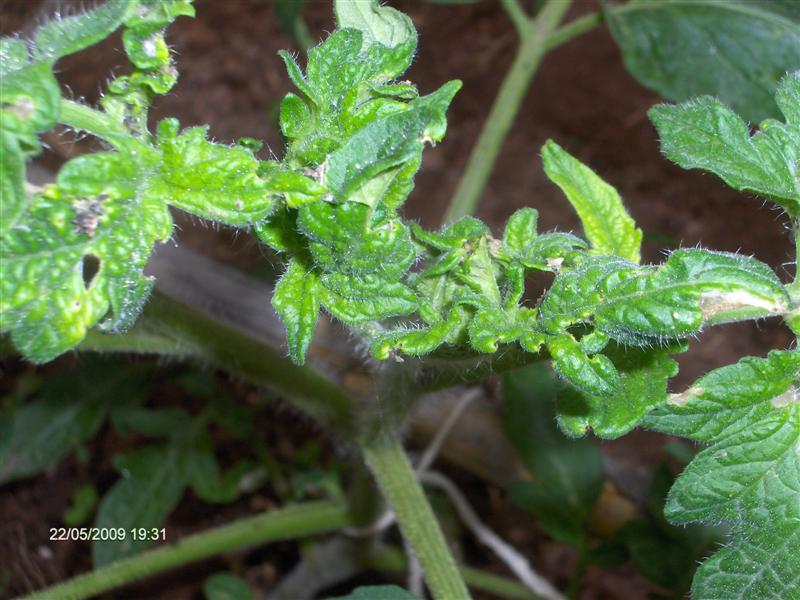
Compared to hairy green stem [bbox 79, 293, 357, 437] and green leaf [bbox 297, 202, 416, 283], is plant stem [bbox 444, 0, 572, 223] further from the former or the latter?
green leaf [bbox 297, 202, 416, 283]

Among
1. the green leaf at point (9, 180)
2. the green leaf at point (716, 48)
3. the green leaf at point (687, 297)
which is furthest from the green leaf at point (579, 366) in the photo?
the green leaf at point (716, 48)

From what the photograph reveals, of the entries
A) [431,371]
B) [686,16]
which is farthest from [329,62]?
[686,16]

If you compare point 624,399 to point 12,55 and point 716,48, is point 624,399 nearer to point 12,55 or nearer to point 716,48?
point 12,55

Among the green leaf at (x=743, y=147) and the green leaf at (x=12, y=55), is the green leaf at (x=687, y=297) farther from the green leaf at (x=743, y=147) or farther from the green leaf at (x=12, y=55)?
the green leaf at (x=12, y=55)

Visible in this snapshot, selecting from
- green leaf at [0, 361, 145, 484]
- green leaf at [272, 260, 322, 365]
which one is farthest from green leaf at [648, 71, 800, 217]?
green leaf at [0, 361, 145, 484]

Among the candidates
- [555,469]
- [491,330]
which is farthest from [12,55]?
[555,469]
